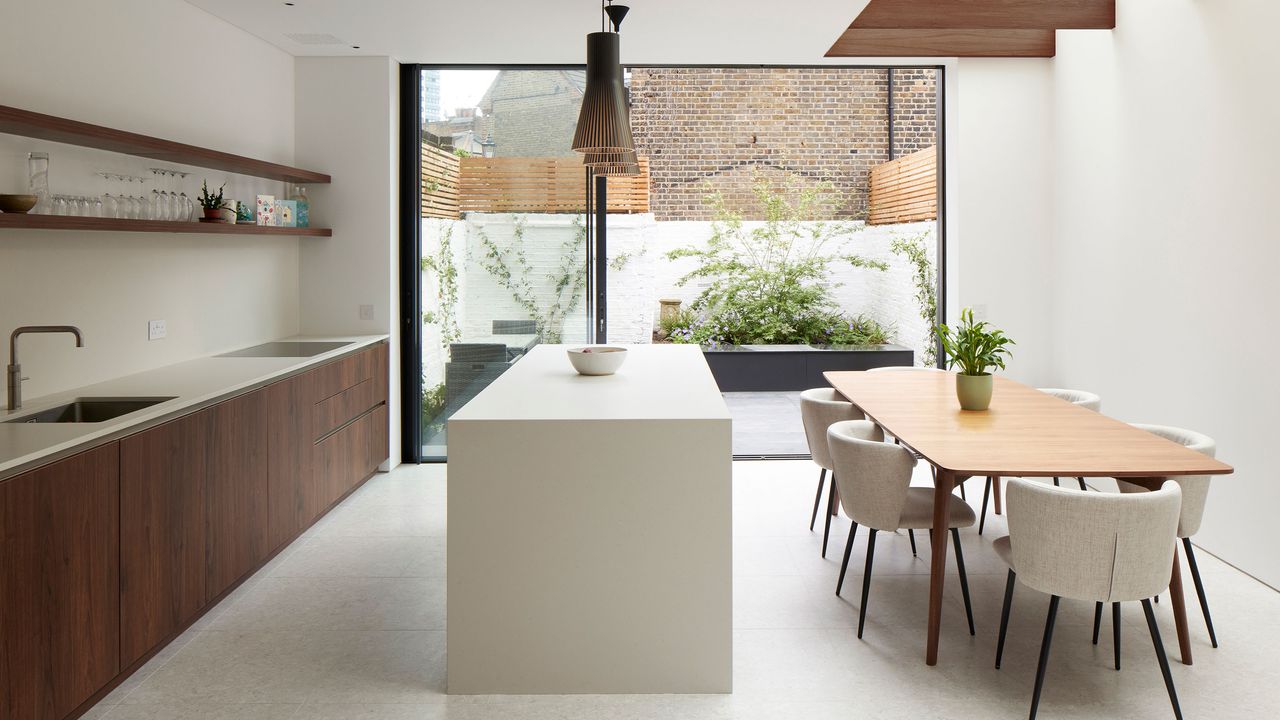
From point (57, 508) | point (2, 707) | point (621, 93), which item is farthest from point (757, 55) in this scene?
point (2, 707)

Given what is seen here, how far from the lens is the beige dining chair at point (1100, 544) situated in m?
2.52

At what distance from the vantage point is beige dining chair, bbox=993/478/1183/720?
2518 mm

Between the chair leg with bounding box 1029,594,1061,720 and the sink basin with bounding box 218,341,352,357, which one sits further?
the sink basin with bounding box 218,341,352,357

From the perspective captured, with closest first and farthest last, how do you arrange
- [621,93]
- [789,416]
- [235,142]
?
[621,93], [235,142], [789,416]

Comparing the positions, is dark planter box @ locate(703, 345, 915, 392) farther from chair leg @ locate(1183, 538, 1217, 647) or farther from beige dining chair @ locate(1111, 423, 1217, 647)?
chair leg @ locate(1183, 538, 1217, 647)

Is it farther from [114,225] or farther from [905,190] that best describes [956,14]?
[114,225]

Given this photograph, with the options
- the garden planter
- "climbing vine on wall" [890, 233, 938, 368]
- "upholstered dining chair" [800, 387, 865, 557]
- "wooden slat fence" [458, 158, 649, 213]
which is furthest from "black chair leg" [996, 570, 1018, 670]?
"climbing vine on wall" [890, 233, 938, 368]

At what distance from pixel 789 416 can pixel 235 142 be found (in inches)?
202

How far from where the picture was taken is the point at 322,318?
570 centimetres

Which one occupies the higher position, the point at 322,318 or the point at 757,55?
the point at 757,55

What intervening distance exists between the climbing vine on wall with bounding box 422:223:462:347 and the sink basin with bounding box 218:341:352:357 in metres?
0.97

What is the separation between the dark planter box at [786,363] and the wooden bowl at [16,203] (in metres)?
6.77

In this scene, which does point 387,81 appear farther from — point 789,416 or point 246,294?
point 789,416

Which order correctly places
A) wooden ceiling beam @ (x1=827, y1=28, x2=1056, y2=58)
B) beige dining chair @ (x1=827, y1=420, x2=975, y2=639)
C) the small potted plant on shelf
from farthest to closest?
1. wooden ceiling beam @ (x1=827, y1=28, x2=1056, y2=58)
2. the small potted plant on shelf
3. beige dining chair @ (x1=827, y1=420, x2=975, y2=639)
